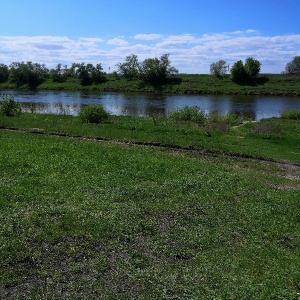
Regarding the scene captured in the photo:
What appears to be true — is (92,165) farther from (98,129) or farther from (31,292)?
(98,129)

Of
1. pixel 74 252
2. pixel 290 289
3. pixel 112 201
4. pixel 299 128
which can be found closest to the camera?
pixel 290 289

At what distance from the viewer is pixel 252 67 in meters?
118

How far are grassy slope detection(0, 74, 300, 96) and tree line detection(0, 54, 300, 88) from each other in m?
2.76

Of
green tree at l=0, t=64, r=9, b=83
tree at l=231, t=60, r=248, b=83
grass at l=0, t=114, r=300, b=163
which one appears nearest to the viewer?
grass at l=0, t=114, r=300, b=163

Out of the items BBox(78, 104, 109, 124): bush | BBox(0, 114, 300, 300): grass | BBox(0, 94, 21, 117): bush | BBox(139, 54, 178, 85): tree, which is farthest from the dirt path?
BBox(139, 54, 178, 85): tree

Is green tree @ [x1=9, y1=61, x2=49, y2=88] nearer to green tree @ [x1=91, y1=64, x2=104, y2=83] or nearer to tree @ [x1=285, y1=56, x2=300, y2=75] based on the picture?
green tree @ [x1=91, y1=64, x2=104, y2=83]

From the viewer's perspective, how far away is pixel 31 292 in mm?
6691

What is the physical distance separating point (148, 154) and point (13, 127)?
484 inches

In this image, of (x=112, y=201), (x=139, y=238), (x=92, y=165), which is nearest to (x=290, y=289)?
(x=139, y=238)

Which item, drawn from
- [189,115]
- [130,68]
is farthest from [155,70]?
[189,115]

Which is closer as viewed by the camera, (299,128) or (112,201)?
(112,201)

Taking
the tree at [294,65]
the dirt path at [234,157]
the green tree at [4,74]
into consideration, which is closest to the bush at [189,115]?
the dirt path at [234,157]

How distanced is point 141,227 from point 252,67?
381 feet

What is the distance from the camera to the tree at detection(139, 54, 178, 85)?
118375 millimetres
